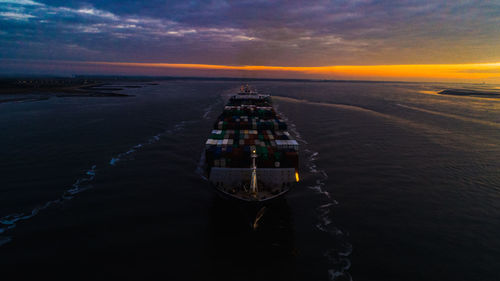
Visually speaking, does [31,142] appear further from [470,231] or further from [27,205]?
[470,231]

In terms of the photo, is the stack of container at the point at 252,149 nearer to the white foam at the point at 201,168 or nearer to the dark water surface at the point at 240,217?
the dark water surface at the point at 240,217

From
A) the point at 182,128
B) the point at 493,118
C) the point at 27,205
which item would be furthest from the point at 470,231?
the point at 493,118

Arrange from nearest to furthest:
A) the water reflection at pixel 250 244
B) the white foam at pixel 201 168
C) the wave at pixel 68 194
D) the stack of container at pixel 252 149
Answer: the water reflection at pixel 250 244 → the wave at pixel 68 194 → the stack of container at pixel 252 149 → the white foam at pixel 201 168

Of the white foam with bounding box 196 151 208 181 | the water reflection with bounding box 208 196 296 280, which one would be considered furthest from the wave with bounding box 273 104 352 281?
the white foam with bounding box 196 151 208 181

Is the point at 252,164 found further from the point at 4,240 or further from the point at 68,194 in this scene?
the point at 4,240

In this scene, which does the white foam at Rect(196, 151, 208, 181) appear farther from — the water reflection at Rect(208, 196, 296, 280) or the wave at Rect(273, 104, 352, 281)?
the wave at Rect(273, 104, 352, 281)

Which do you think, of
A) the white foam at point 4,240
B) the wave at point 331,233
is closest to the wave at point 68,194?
the white foam at point 4,240

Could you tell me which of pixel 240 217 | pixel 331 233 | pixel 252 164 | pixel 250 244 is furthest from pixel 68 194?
pixel 331 233

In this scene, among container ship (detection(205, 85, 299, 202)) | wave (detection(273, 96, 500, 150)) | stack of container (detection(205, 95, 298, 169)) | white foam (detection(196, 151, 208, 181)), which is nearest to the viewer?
container ship (detection(205, 85, 299, 202))

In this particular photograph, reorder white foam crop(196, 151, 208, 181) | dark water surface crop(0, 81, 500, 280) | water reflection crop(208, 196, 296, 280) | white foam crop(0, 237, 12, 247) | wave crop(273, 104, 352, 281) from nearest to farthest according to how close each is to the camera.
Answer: water reflection crop(208, 196, 296, 280), wave crop(273, 104, 352, 281), dark water surface crop(0, 81, 500, 280), white foam crop(0, 237, 12, 247), white foam crop(196, 151, 208, 181)
